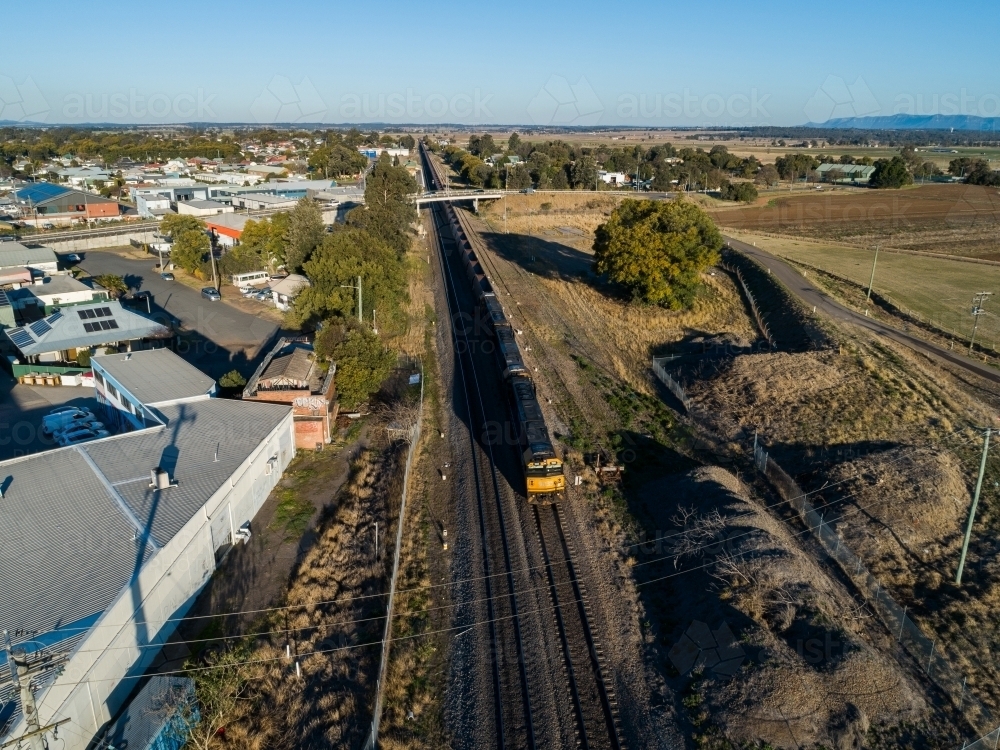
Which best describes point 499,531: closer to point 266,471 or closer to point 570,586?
point 570,586

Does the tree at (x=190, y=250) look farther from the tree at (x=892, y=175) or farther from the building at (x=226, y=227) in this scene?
the tree at (x=892, y=175)

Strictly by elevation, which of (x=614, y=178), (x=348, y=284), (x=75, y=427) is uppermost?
(x=614, y=178)

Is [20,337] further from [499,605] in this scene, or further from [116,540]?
[499,605]

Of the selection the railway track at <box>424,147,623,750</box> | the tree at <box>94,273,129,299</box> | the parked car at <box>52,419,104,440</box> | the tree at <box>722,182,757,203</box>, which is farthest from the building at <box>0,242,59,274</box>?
the tree at <box>722,182,757,203</box>

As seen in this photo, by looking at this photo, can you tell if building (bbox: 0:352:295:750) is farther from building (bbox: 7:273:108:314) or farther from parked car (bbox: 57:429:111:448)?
building (bbox: 7:273:108:314)

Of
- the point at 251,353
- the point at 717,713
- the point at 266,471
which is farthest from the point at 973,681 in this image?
the point at 251,353

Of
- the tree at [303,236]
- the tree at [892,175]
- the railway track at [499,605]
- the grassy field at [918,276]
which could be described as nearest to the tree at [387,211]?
the tree at [303,236]

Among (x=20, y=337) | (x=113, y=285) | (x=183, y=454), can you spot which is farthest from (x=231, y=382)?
(x=113, y=285)
